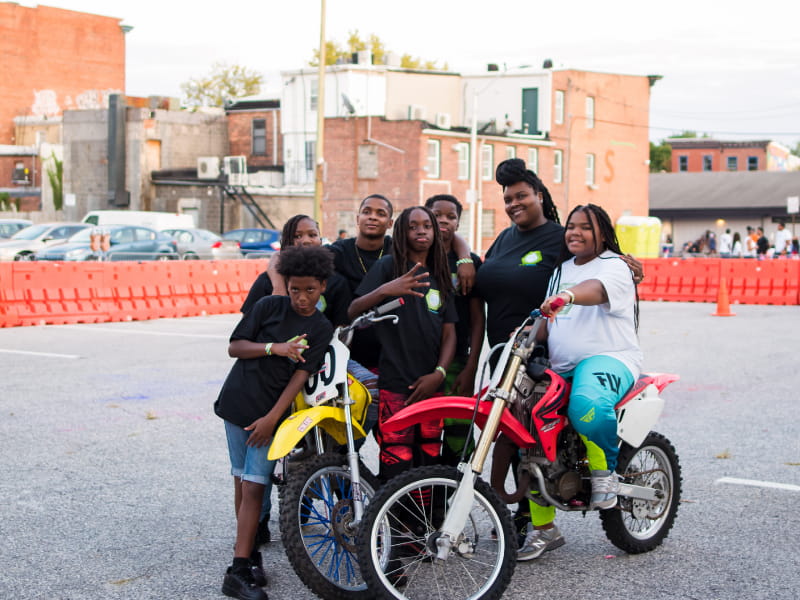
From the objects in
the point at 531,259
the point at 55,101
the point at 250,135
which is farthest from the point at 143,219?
the point at 55,101

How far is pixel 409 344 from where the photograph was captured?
16.1 feet

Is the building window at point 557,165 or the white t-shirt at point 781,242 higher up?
the building window at point 557,165

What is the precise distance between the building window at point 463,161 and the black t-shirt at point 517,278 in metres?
45.1

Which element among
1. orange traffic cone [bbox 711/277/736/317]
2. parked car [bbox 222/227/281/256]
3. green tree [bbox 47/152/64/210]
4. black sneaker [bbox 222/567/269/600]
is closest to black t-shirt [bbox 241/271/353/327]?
black sneaker [bbox 222/567/269/600]

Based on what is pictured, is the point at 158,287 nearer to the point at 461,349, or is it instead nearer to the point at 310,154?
the point at 461,349

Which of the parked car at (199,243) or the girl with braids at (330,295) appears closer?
the girl with braids at (330,295)

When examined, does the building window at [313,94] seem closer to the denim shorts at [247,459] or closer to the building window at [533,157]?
the building window at [533,157]

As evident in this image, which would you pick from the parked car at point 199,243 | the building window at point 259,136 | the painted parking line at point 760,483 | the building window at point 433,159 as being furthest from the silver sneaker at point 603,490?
the building window at point 259,136

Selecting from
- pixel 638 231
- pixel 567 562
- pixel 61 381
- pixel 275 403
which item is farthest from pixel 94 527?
pixel 638 231

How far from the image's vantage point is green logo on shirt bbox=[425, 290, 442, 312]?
16.3 ft

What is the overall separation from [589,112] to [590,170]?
3.38 metres

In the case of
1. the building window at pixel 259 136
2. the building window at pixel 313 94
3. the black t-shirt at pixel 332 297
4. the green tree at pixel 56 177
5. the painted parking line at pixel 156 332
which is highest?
the building window at pixel 313 94

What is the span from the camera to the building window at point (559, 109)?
5625cm

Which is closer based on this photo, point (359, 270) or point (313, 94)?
point (359, 270)
